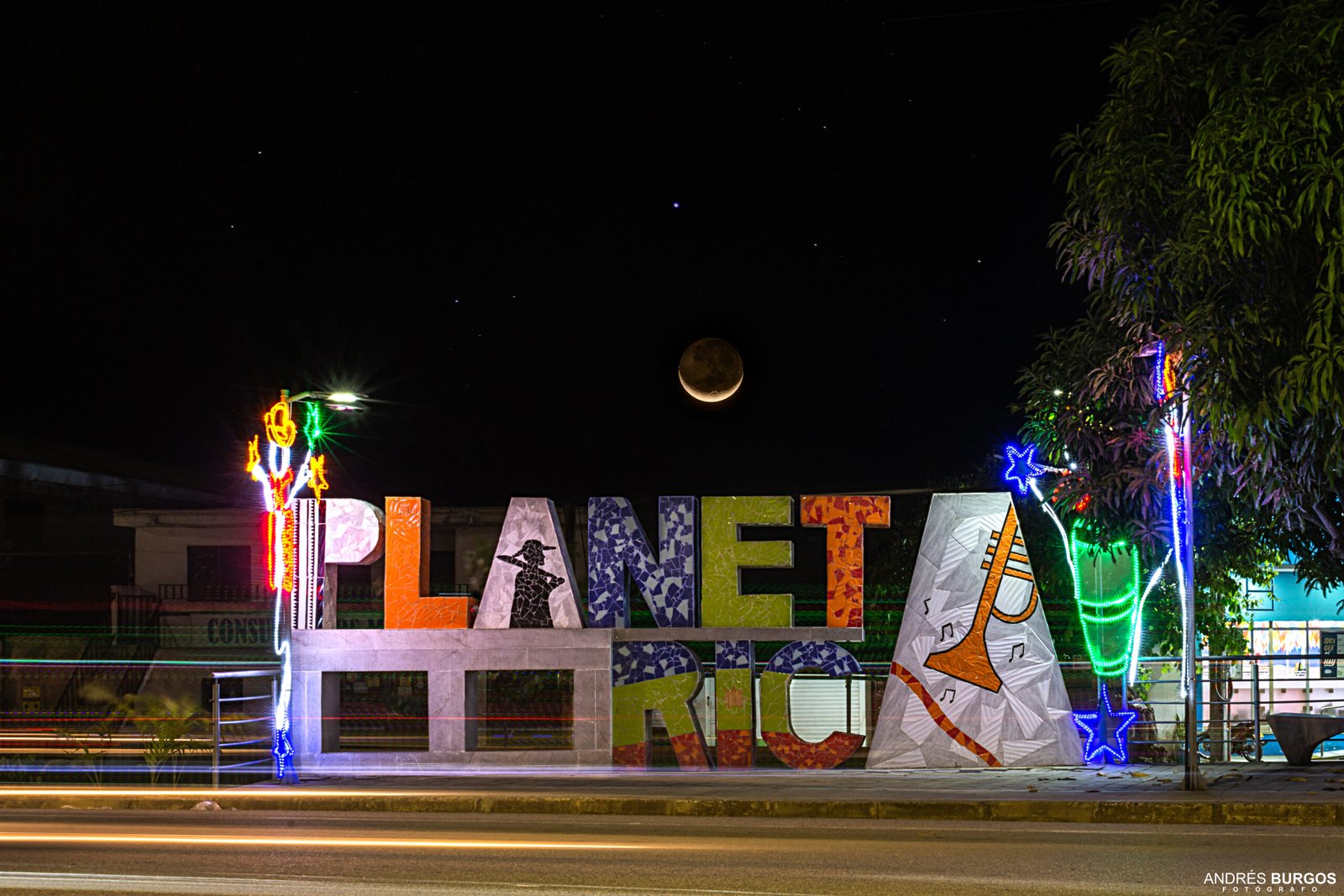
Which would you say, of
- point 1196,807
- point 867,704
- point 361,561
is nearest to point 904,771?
point 1196,807

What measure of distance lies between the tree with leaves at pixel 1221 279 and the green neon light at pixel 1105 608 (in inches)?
75.5

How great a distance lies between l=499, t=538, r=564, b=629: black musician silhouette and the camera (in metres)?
19.9

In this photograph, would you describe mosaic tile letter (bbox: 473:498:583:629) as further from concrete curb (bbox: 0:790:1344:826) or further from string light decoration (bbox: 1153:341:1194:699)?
string light decoration (bbox: 1153:341:1194:699)

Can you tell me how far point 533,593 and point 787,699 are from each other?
3692mm

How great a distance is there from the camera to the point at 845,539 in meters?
19.0

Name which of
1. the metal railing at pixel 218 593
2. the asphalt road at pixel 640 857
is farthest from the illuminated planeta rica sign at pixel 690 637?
the metal railing at pixel 218 593

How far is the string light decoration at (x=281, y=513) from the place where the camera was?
19.1m

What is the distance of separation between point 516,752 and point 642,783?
2.90 m

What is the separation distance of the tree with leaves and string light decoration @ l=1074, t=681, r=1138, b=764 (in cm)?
237

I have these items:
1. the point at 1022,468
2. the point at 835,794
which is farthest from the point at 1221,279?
the point at 835,794

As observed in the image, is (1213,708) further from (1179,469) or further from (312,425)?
(312,425)

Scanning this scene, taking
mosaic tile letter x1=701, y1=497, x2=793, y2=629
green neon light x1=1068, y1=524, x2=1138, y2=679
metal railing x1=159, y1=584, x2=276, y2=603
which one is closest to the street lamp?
mosaic tile letter x1=701, y1=497, x2=793, y2=629

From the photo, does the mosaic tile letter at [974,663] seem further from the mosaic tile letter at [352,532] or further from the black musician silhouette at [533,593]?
the mosaic tile letter at [352,532]

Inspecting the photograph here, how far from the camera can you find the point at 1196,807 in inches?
551
